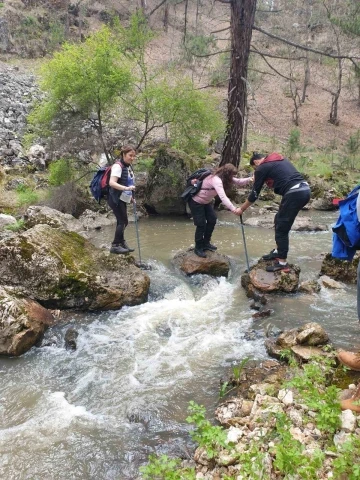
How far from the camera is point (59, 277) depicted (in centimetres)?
615

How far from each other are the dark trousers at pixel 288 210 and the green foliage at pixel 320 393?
280 cm

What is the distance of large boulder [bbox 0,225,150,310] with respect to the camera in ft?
20.1

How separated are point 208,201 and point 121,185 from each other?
1608 mm

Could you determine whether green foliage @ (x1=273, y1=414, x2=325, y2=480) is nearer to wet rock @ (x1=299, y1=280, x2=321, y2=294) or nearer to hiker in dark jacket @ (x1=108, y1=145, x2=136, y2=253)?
wet rock @ (x1=299, y1=280, x2=321, y2=294)

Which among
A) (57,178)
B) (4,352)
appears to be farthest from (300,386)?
(57,178)

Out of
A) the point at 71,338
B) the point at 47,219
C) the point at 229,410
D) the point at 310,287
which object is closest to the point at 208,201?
the point at 310,287

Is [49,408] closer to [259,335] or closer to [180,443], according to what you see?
[180,443]

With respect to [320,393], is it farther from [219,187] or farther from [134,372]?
[219,187]

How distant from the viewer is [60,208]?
463 inches

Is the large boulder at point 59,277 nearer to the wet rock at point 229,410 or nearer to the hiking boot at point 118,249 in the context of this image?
the hiking boot at point 118,249

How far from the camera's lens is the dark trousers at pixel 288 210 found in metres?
6.51

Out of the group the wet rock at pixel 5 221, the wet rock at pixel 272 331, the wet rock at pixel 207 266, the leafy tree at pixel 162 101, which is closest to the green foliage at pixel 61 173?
the leafy tree at pixel 162 101

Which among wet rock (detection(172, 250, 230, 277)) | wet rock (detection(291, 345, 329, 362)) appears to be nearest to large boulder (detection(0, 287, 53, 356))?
wet rock (detection(172, 250, 230, 277))

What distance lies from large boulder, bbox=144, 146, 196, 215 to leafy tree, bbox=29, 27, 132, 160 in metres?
2.28
